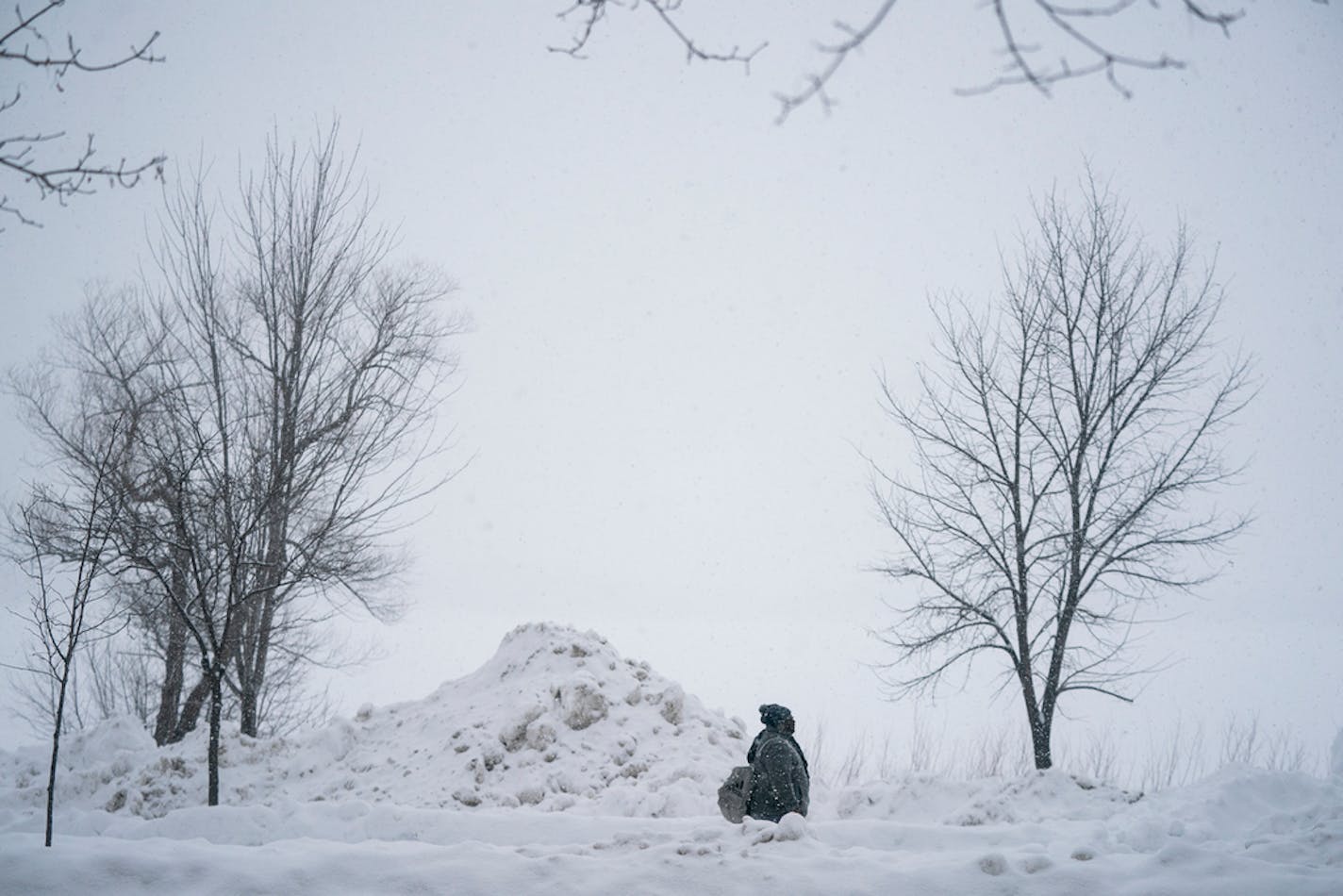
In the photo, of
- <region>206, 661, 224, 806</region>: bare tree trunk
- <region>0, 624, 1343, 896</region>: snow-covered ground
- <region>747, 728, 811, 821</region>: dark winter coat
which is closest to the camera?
<region>0, 624, 1343, 896</region>: snow-covered ground

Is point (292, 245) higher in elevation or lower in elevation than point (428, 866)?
higher

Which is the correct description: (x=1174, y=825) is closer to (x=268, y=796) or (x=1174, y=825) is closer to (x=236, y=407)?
(x=268, y=796)

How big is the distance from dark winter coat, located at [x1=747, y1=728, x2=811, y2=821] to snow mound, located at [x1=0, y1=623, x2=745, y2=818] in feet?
7.99

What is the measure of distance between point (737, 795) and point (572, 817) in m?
1.34

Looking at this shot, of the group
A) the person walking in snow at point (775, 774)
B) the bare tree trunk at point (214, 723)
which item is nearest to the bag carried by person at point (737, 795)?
the person walking in snow at point (775, 774)

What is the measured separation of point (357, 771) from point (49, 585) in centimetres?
505

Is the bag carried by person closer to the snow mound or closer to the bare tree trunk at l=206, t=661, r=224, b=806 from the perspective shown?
the snow mound

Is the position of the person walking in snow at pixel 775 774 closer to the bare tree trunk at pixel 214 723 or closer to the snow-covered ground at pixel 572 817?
the snow-covered ground at pixel 572 817

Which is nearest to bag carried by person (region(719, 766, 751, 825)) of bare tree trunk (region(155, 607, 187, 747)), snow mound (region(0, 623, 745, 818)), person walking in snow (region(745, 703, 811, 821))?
person walking in snow (region(745, 703, 811, 821))

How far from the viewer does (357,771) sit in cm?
1047

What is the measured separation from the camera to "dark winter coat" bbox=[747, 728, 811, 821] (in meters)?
6.26

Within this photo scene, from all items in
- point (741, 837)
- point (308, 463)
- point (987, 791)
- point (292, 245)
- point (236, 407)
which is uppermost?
point (292, 245)

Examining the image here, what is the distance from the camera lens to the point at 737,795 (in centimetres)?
657

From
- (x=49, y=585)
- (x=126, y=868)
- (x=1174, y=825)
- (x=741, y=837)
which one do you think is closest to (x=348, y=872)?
(x=126, y=868)
